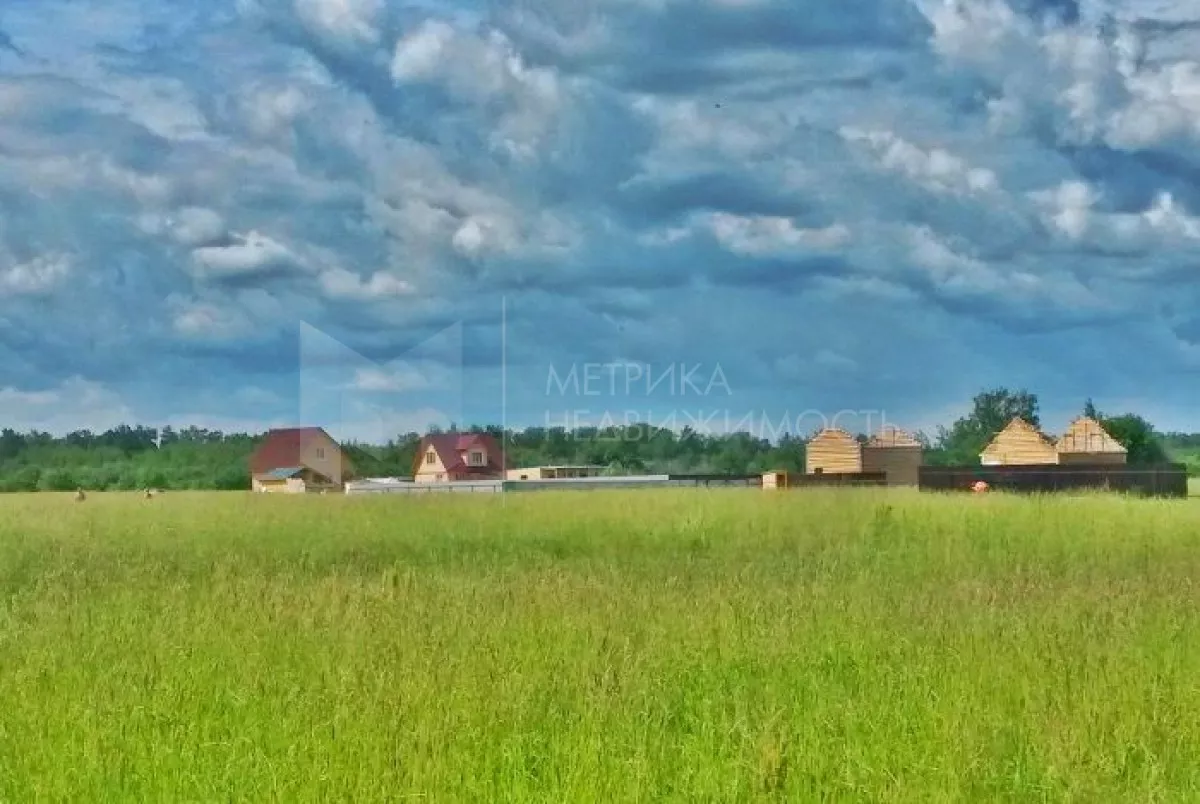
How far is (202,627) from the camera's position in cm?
909

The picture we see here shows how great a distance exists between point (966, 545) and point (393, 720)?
1126cm

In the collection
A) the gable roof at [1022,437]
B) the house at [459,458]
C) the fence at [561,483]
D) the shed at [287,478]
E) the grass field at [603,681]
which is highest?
the gable roof at [1022,437]

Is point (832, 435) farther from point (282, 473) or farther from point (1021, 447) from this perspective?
point (282, 473)

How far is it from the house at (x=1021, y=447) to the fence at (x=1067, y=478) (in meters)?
18.0

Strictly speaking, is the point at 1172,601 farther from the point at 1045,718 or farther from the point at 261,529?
the point at 261,529

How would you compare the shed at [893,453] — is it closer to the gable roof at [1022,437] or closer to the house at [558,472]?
the gable roof at [1022,437]

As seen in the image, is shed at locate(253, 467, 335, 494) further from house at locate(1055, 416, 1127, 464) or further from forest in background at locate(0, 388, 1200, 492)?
house at locate(1055, 416, 1127, 464)

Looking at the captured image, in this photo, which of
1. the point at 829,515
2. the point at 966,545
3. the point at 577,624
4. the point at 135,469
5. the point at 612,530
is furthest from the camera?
the point at 135,469

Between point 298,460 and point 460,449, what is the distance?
7279mm

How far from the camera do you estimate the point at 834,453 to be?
203 feet

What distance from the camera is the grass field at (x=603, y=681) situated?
5.75 m

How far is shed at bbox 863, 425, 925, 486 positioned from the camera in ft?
199

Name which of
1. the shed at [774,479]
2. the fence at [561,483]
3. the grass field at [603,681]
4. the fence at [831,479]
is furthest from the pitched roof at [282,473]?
the grass field at [603,681]

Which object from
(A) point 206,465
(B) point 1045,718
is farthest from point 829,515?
(A) point 206,465
